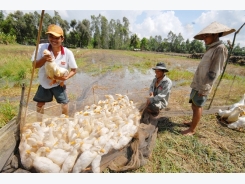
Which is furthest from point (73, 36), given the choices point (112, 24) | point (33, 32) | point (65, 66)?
point (65, 66)

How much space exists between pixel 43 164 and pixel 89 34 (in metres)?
50.4

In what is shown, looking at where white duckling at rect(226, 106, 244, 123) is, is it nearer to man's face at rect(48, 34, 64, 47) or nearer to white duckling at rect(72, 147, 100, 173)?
white duckling at rect(72, 147, 100, 173)

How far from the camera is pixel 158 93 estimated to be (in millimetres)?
3090

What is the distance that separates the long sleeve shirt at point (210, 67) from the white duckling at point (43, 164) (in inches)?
89.9

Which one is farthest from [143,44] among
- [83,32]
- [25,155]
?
[25,155]

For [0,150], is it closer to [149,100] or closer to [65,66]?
[65,66]

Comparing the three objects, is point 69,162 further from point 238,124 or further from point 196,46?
point 196,46

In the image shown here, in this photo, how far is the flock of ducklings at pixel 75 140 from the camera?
5.79 ft

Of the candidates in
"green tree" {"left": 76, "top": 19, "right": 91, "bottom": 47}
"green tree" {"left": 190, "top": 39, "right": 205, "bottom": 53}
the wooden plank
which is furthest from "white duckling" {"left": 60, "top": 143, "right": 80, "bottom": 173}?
"green tree" {"left": 190, "top": 39, "right": 205, "bottom": 53}

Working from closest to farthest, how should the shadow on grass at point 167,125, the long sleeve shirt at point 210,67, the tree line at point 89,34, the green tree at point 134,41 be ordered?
the long sleeve shirt at point 210,67 < the shadow on grass at point 167,125 < the tree line at point 89,34 < the green tree at point 134,41

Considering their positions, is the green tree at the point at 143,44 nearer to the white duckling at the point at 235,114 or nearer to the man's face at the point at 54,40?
the white duckling at the point at 235,114

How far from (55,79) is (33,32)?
43652mm

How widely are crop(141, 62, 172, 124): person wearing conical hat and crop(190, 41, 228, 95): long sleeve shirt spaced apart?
1.73 ft

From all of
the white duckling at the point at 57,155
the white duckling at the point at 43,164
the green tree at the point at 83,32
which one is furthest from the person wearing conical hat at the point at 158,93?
the green tree at the point at 83,32
